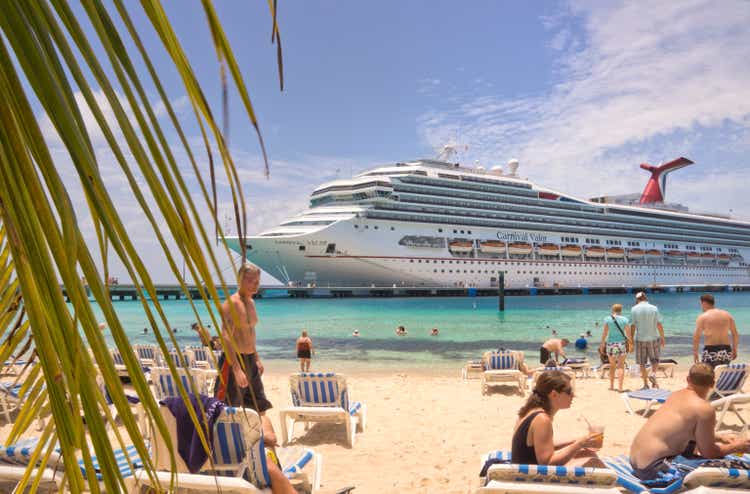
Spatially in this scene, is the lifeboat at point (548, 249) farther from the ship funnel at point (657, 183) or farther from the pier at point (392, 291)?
the ship funnel at point (657, 183)

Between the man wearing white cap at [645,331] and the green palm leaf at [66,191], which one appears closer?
the green palm leaf at [66,191]

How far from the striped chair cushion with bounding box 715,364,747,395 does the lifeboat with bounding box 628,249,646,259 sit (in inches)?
2063

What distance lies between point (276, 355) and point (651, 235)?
166 feet

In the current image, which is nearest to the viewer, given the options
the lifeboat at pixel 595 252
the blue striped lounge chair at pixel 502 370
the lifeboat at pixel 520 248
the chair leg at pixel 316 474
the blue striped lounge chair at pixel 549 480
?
the blue striped lounge chair at pixel 549 480

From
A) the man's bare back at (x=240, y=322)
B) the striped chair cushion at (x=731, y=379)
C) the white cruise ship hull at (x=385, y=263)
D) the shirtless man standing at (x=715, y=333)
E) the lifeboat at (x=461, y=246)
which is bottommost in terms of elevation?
the striped chair cushion at (x=731, y=379)

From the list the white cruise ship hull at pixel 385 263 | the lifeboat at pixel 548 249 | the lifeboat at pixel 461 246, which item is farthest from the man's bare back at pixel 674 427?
the lifeboat at pixel 548 249

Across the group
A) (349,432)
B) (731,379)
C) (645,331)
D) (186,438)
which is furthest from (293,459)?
(645,331)

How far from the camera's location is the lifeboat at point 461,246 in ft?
145

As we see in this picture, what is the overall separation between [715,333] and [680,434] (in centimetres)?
385

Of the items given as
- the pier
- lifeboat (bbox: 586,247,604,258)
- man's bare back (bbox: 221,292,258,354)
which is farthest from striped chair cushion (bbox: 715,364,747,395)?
lifeboat (bbox: 586,247,604,258)

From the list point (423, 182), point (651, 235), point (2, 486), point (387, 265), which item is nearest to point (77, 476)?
point (2, 486)

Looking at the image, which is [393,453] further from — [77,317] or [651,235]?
[651,235]

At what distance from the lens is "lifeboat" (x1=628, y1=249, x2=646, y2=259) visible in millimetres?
54125

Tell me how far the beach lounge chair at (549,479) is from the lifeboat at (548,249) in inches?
1877
